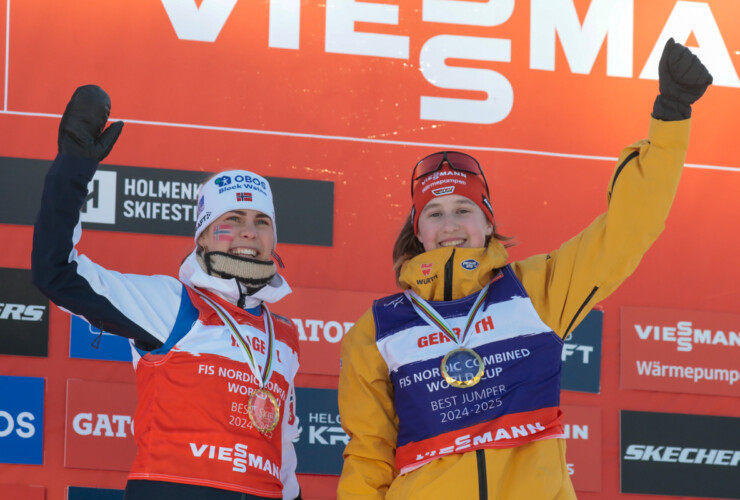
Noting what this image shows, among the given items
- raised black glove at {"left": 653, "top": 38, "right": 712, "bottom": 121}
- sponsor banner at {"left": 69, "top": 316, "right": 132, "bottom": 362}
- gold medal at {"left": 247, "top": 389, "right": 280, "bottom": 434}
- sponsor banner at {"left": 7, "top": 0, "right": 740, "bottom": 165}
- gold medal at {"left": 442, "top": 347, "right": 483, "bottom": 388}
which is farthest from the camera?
sponsor banner at {"left": 7, "top": 0, "right": 740, "bottom": 165}

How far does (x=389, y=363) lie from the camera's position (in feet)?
8.04

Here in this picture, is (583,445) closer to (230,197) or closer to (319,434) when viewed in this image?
(319,434)

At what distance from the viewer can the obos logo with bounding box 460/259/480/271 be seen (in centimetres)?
245

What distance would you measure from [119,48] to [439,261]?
163cm

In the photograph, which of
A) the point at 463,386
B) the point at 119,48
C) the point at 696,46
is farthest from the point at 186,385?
the point at 696,46

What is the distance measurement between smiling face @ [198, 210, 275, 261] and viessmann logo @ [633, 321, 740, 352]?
1620 millimetres

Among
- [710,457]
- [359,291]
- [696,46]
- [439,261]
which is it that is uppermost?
[696,46]

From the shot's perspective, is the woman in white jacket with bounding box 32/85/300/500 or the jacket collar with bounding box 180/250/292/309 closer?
the woman in white jacket with bounding box 32/85/300/500

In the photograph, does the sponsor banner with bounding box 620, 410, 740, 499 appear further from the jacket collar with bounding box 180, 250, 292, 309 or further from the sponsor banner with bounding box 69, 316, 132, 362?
the sponsor banner with bounding box 69, 316, 132, 362

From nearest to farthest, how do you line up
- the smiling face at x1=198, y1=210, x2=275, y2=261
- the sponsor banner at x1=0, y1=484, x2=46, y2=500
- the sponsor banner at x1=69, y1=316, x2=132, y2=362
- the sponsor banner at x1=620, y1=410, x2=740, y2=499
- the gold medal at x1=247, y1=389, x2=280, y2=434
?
the gold medal at x1=247, y1=389, x2=280, y2=434 < the smiling face at x1=198, y1=210, x2=275, y2=261 < the sponsor banner at x1=0, y1=484, x2=46, y2=500 < the sponsor banner at x1=69, y1=316, x2=132, y2=362 < the sponsor banner at x1=620, y1=410, x2=740, y2=499

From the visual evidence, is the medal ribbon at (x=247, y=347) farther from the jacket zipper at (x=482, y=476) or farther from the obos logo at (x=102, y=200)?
the obos logo at (x=102, y=200)

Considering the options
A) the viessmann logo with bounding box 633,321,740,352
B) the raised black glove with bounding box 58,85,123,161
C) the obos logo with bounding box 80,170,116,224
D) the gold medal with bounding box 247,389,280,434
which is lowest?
the gold medal with bounding box 247,389,280,434

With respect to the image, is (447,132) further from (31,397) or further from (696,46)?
(31,397)

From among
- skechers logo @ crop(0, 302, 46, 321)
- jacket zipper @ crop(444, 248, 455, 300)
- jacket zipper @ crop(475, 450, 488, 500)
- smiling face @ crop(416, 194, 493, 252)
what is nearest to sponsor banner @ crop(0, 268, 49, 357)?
skechers logo @ crop(0, 302, 46, 321)
